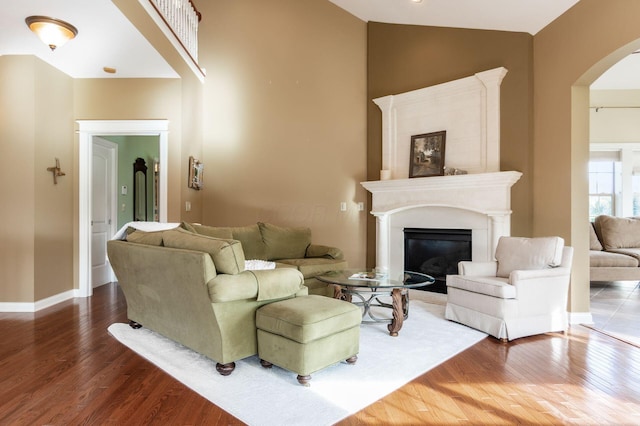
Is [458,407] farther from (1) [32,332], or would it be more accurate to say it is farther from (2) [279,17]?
(2) [279,17]

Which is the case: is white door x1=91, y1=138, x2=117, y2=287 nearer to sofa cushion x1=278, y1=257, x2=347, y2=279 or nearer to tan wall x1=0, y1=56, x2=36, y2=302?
tan wall x1=0, y1=56, x2=36, y2=302

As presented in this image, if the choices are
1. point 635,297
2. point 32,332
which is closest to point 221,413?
point 32,332

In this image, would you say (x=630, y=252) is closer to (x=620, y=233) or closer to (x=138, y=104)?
(x=620, y=233)

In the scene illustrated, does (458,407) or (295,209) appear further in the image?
(295,209)

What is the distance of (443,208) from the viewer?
16.8 feet

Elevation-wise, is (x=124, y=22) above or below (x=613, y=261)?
above

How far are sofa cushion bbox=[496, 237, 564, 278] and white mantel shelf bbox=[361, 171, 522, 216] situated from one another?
72 cm

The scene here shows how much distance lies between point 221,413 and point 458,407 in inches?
51.0

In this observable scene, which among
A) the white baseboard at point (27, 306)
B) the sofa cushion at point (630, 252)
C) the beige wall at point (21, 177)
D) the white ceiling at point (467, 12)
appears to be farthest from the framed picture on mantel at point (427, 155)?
the white baseboard at point (27, 306)

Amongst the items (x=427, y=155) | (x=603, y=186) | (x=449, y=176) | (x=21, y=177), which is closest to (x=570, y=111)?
(x=449, y=176)

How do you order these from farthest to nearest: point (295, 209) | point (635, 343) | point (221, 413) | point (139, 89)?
point (295, 209) → point (139, 89) → point (635, 343) → point (221, 413)

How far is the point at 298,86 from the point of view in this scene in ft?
19.4

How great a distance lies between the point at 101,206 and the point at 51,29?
111 inches

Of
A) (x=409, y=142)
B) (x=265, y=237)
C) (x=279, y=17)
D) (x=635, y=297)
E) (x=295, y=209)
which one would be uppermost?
(x=279, y=17)
